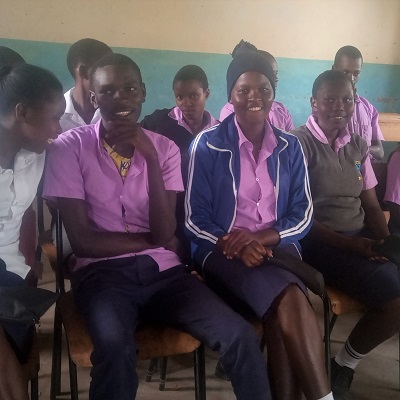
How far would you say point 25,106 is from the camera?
152cm

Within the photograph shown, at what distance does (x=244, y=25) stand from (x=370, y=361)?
2960 millimetres

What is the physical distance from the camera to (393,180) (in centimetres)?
230

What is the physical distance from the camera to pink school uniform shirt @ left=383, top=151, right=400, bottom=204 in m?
2.28

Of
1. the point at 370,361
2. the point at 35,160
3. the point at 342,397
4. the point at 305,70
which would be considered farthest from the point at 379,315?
the point at 305,70

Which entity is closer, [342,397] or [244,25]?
[342,397]

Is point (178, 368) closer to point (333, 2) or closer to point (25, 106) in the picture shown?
point (25, 106)

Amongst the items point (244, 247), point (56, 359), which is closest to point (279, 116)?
point (244, 247)

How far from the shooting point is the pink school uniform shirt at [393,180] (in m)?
2.28

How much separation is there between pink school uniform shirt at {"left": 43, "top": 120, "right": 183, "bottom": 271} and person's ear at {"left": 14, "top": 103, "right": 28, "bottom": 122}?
0.53ft

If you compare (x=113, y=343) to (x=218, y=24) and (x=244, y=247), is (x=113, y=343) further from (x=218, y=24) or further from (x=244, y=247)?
(x=218, y=24)

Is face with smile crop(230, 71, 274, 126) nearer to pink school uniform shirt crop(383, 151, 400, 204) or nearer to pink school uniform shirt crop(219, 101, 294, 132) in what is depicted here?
pink school uniform shirt crop(383, 151, 400, 204)

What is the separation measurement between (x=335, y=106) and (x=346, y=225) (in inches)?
22.3

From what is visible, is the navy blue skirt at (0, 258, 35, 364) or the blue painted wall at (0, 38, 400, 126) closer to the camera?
the navy blue skirt at (0, 258, 35, 364)

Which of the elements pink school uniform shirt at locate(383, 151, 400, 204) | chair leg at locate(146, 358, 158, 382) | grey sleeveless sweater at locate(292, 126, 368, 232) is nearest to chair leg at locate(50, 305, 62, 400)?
chair leg at locate(146, 358, 158, 382)
